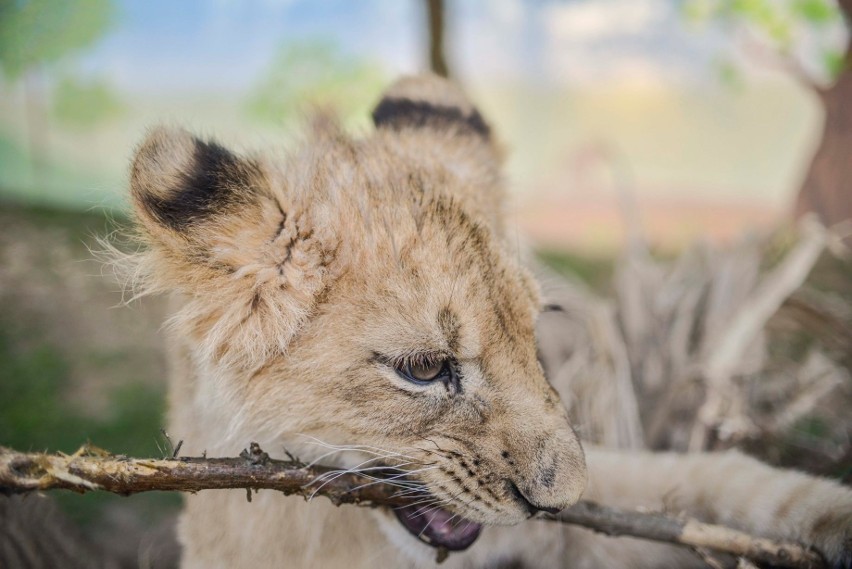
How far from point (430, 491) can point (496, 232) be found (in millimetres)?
775

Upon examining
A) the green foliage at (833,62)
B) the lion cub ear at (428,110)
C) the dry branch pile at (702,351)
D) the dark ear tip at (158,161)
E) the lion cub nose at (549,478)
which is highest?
the dark ear tip at (158,161)

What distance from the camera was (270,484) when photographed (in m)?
1.58

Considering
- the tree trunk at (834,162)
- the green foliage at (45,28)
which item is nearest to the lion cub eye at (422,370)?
the tree trunk at (834,162)

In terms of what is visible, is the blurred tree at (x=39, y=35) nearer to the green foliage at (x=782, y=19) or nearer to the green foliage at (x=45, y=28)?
the green foliage at (x=45, y=28)

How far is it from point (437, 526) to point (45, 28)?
4655 millimetres

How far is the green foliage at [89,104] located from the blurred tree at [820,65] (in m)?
5.11

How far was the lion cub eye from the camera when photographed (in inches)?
67.0

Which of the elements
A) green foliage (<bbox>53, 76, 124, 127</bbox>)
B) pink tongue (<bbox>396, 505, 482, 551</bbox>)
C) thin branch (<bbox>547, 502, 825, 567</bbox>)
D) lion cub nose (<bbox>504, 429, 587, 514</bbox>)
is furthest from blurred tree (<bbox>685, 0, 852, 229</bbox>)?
green foliage (<bbox>53, 76, 124, 127</bbox>)

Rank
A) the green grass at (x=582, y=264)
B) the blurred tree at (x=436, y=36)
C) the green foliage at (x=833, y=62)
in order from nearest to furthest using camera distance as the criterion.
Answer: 1. the green foliage at (x=833, y=62)
2. the green grass at (x=582, y=264)
3. the blurred tree at (x=436, y=36)

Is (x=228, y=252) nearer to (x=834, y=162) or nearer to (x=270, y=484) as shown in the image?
(x=270, y=484)

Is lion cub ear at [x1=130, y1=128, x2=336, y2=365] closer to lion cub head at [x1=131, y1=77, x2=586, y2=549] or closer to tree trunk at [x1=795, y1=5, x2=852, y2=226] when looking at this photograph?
lion cub head at [x1=131, y1=77, x2=586, y2=549]

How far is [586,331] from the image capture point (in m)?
3.52

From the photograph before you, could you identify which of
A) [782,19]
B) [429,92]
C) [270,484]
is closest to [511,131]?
[782,19]

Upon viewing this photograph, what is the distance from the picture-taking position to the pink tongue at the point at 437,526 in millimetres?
1808
